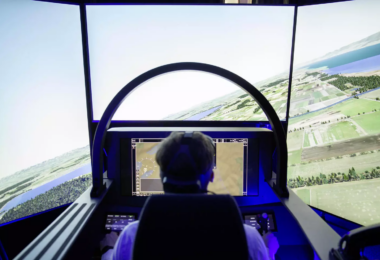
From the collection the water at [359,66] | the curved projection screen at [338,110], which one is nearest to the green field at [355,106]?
the curved projection screen at [338,110]

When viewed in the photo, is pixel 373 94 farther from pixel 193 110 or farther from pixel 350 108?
pixel 193 110

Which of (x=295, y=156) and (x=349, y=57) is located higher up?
(x=349, y=57)

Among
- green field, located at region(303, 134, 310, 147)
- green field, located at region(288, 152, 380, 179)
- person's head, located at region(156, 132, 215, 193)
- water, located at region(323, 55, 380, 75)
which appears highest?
water, located at region(323, 55, 380, 75)


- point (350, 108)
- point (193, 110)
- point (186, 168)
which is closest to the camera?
point (186, 168)

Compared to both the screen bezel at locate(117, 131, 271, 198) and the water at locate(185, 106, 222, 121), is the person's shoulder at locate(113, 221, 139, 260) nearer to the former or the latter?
the screen bezel at locate(117, 131, 271, 198)

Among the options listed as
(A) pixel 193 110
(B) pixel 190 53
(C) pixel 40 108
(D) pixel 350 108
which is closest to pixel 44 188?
(C) pixel 40 108

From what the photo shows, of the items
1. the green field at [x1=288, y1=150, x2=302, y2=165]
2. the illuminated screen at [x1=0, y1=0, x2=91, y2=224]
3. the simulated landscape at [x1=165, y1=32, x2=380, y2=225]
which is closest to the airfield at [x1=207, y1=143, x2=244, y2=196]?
the simulated landscape at [x1=165, y1=32, x2=380, y2=225]
